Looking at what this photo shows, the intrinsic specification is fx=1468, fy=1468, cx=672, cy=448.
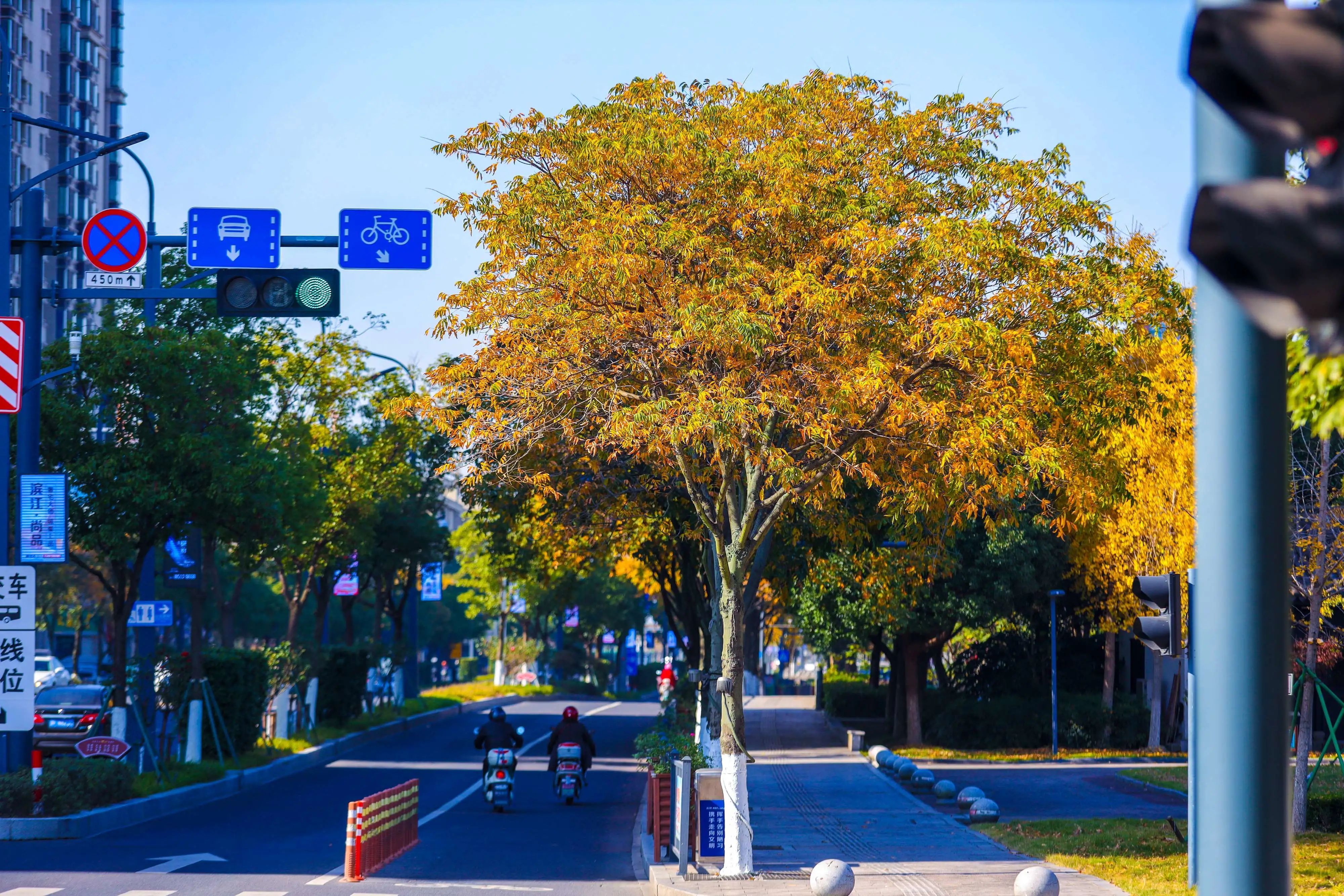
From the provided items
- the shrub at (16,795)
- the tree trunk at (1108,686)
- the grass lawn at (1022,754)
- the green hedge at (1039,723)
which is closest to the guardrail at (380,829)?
the shrub at (16,795)

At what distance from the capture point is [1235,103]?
10.3 feet

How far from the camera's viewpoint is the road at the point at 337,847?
14438 millimetres

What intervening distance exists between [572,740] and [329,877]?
29.0 feet

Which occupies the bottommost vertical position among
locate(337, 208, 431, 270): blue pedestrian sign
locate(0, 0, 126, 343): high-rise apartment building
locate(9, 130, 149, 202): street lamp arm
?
locate(337, 208, 431, 270): blue pedestrian sign

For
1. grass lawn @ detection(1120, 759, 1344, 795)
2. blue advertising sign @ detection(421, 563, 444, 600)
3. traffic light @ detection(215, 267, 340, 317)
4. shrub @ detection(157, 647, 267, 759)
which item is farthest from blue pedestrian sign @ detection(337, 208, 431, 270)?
blue advertising sign @ detection(421, 563, 444, 600)

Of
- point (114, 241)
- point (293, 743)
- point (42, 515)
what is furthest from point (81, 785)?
point (293, 743)

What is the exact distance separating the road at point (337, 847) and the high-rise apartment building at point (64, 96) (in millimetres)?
56246

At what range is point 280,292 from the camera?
14484 mm

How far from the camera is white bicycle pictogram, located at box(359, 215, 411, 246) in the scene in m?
15.5

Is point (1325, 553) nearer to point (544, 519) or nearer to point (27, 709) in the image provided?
point (544, 519)

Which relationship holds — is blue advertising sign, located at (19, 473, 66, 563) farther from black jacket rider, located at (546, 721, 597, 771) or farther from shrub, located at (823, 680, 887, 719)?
shrub, located at (823, 680, 887, 719)

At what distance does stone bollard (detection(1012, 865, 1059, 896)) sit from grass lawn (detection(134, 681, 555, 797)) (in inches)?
532

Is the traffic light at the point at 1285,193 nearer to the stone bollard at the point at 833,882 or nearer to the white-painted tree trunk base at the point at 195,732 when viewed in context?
the stone bollard at the point at 833,882

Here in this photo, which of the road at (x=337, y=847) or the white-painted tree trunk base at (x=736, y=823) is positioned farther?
the white-painted tree trunk base at (x=736, y=823)
